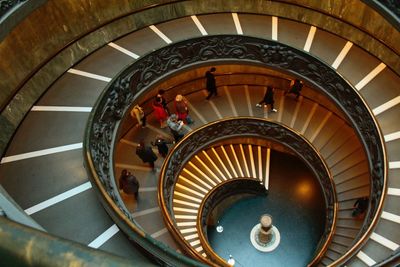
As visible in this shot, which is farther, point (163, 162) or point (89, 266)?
point (163, 162)

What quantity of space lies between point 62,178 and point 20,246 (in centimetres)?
666

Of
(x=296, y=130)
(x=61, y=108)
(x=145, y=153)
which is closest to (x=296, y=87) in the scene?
(x=296, y=130)

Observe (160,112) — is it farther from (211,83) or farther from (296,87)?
(296,87)

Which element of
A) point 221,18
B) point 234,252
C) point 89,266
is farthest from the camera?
point 234,252

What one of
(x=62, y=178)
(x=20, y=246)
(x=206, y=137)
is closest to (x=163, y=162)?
(x=206, y=137)

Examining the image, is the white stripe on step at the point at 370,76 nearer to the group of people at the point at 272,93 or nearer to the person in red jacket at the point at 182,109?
the group of people at the point at 272,93

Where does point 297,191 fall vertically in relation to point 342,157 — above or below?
below

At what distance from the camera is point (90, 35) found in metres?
9.79

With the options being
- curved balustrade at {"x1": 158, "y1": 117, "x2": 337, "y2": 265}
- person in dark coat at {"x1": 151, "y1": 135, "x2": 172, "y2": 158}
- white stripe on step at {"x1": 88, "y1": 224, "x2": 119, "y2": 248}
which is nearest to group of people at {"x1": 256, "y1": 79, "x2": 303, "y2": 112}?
curved balustrade at {"x1": 158, "y1": 117, "x2": 337, "y2": 265}

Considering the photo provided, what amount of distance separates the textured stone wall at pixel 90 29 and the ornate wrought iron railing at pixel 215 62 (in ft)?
5.14

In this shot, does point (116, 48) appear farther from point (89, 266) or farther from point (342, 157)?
point (89, 266)

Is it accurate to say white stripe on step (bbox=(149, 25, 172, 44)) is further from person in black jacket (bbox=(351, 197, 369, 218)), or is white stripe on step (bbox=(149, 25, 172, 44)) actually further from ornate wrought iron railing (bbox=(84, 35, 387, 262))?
person in black jacket (bbox=(351, 197, 369, 218))

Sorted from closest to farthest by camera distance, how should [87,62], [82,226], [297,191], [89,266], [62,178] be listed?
[89,266], [82,226], [62,178], [87,62], [297,191]

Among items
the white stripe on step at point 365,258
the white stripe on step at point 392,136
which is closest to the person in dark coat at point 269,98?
the white stripe on step at point 392,136
